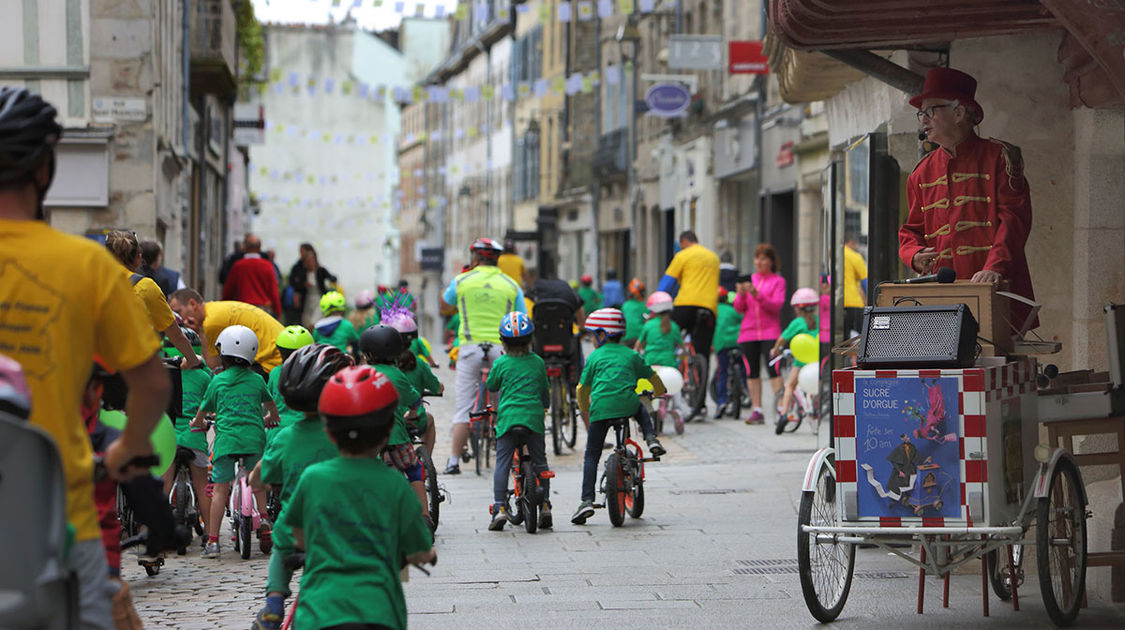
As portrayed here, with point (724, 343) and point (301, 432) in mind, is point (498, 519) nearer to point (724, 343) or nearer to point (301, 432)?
point (301, 432)

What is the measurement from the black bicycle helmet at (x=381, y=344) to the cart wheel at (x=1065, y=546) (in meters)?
3.83

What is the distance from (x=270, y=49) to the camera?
8350 cm

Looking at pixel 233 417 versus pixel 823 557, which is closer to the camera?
pixel 823 557

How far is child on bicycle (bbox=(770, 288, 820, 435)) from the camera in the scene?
1656 cm

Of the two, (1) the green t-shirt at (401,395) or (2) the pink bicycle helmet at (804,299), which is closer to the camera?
(1) the green t-shirt at (401,395)

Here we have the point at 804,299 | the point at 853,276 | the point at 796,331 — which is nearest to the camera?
the point at 853,276

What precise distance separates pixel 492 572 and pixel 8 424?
217 inches

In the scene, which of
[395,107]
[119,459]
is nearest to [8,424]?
[119,459]

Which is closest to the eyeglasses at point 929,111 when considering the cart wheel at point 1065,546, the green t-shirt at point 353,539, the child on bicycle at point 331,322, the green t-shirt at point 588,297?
the cart wheel at point 1065,546

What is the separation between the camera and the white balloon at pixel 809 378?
16234mm

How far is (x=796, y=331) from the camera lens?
16812 mm

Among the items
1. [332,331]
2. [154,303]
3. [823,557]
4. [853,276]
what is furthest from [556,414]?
[823,557]

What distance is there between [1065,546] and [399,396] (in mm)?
3629

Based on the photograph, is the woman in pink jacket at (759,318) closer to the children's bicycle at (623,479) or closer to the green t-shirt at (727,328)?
the green t-shirt at (727,328)
